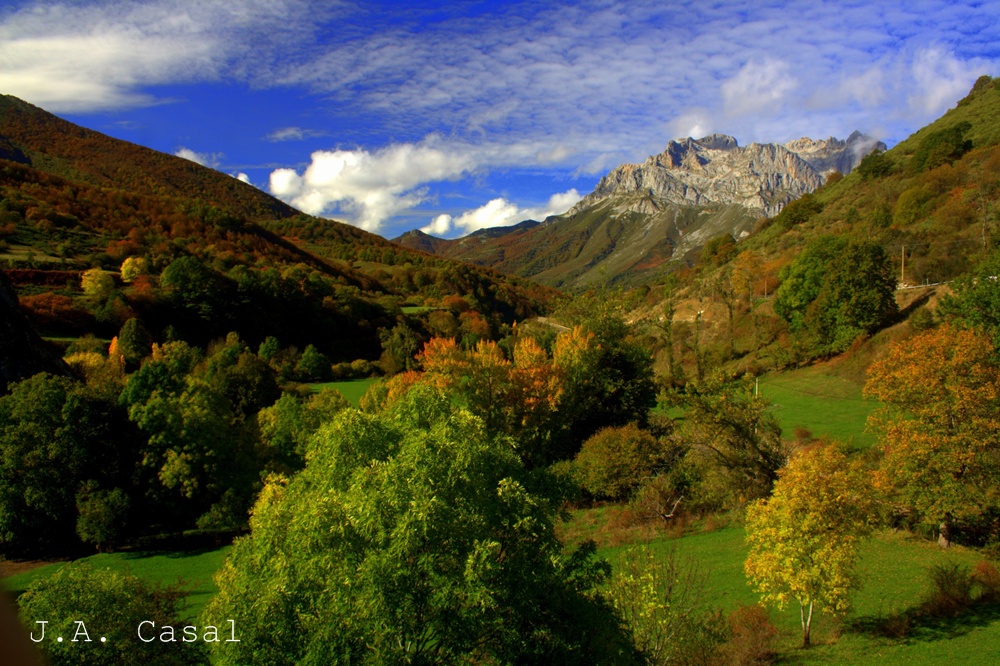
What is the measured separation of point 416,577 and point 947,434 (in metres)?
18.9

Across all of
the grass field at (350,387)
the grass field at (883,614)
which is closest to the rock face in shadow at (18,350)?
the grass field at (350,387)

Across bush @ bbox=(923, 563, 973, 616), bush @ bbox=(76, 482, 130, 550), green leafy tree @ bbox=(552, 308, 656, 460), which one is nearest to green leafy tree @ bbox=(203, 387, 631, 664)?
bush @ bbox=(923, 563, 973, 616)

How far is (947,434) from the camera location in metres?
18.9

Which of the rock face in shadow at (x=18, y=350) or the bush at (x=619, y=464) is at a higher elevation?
the rock face in shadow at (x=18, y=350)

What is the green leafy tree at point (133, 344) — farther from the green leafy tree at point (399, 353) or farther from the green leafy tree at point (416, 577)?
the green leafy tree at point (416, 577)

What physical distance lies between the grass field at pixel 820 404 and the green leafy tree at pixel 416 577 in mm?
23099

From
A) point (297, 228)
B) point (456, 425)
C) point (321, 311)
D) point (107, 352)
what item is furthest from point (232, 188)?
point (456, 425)

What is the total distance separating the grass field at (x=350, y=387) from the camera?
5019 centimetres

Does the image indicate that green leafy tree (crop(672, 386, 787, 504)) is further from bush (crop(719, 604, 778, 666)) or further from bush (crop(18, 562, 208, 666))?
bush (crop(18, 562, 208, 666))

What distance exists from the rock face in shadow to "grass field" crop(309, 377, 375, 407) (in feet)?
62.9

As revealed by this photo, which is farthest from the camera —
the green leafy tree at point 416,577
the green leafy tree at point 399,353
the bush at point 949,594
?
the green leafy tree at point 399,353

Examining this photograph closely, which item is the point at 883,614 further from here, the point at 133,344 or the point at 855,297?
the point at 133,344

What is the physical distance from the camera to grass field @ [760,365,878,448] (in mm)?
31219

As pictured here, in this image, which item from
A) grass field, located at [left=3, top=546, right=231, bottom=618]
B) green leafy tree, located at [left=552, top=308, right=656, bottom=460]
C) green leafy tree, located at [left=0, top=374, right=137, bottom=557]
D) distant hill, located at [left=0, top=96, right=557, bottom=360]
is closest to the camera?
grass field, located at [left=3, top=546, right=231, bottom=618]
